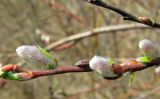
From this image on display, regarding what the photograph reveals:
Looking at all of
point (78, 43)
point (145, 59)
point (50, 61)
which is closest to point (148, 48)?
point (145, 59)

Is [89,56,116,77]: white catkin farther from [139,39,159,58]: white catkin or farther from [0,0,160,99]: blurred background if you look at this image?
[0,0,160,99]: blurred background

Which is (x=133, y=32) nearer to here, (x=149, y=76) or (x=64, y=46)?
(x=149, y=76)

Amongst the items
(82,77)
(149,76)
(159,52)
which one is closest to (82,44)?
(82,77)

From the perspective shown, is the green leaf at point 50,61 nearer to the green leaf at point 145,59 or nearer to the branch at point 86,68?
the branch at point 86,68

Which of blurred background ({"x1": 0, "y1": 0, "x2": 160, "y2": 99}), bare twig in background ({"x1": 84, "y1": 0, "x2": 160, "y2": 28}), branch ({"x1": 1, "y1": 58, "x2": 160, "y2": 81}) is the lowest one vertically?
blurred background ({"x1": 0, "y1": 0, "x2": 160, "y2": 99})

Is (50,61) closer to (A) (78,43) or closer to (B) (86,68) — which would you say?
(B) (86,68)

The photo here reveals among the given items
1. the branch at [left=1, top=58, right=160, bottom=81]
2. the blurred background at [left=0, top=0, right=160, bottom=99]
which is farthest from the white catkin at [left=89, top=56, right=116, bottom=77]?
the blurred background at [left=0, top=0, right=160, bottom=99]
